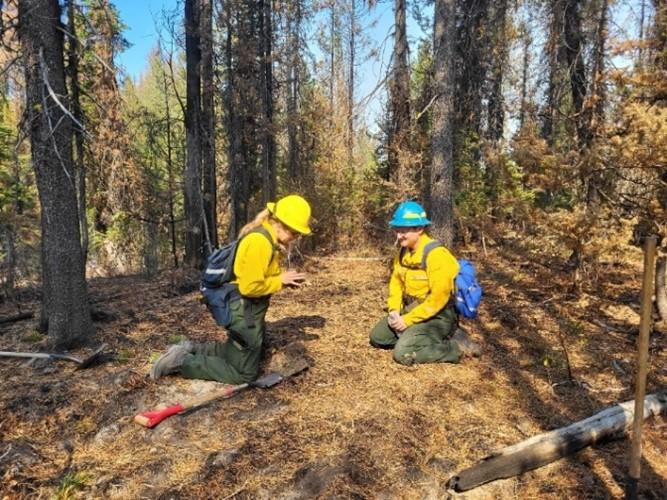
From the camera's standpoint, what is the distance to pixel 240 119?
13695mm

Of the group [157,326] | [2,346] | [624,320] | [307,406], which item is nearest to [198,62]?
[157,326]

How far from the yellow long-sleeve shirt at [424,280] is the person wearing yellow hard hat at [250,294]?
53.8 inches

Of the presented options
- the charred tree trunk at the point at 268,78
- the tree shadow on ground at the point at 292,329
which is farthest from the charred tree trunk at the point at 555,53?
the charred tree trunk at the point at 268,78

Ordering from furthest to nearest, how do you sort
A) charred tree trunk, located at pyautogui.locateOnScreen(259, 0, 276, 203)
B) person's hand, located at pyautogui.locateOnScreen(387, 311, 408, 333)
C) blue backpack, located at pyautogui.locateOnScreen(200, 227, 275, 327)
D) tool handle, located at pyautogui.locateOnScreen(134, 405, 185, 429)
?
1. charred tree trunk, located at pyautogui.locateOnScreen(259, 0, 276, 203)
2. person's hand, located at pyautogui.locateOnScreen(387, 311, 408, 333)
3. blue backpack, located at pyautogui.locateOnScreen(200, 227, 275, 327)
4. tool handle, located at pyautogui.locateOnScreen(134, 405, 185, 429)

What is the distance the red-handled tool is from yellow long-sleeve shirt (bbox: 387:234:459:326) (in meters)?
1.36

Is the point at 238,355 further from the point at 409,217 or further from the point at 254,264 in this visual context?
the point at 409,217

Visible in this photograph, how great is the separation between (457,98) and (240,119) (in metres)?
6.25

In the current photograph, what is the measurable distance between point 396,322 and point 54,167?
409 cm

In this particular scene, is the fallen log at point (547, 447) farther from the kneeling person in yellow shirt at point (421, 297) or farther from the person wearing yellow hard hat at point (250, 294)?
the person wearing yellow hard hat at point (250, 294)

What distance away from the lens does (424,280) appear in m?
5.17

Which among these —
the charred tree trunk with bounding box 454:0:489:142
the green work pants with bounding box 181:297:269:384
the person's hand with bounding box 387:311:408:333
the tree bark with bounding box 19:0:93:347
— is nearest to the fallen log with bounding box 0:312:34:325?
the tree bark with bounding box 19:0:93:347

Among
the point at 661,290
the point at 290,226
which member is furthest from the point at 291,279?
the point at 661,290

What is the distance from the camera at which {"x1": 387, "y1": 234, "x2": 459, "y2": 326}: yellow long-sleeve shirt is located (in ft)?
15.9

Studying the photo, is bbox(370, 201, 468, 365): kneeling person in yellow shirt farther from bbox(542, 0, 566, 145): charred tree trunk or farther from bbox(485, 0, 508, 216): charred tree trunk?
bbox(485, 0, 508, 216): charred tree trunk
